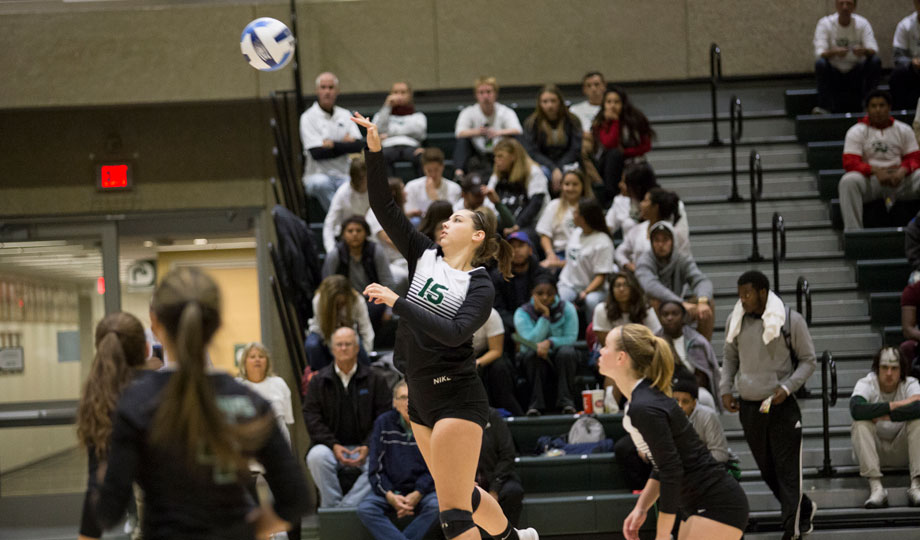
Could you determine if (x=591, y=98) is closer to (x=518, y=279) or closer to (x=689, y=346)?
(x=518, y=279)

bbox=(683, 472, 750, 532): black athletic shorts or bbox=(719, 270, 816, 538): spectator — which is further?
bbox=(719, 270, 816, 538): spectator

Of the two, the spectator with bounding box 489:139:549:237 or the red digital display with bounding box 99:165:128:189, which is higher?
the red digital display with bounding box 99:165:128:189

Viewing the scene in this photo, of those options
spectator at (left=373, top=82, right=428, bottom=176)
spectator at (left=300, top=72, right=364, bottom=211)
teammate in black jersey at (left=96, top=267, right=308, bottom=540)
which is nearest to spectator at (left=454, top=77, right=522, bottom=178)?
spectator at (left=373, top=82, right=428, bottom=176)

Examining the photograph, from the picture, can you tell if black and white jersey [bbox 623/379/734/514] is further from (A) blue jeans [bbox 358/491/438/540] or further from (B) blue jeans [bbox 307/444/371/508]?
(B) blue jeans [bbox 307/444/371/508]

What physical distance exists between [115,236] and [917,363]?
26.2ft

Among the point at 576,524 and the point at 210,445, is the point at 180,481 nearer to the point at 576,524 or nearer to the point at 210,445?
the point at 210,445

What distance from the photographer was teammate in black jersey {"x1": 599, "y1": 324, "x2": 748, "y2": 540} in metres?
4.45

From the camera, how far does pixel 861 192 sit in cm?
939

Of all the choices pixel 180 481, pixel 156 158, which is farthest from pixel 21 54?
pixel 180 481

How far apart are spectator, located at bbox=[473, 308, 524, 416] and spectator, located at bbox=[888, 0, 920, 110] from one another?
557cm

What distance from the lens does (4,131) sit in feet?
36.9

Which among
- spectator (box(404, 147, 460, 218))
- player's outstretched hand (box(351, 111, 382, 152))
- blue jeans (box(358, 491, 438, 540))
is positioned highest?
spectator (box(404, 147, 460, 218))

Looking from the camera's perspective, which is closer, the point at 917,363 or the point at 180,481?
the point at 180,481

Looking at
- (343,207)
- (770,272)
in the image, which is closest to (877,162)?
(770,272)
